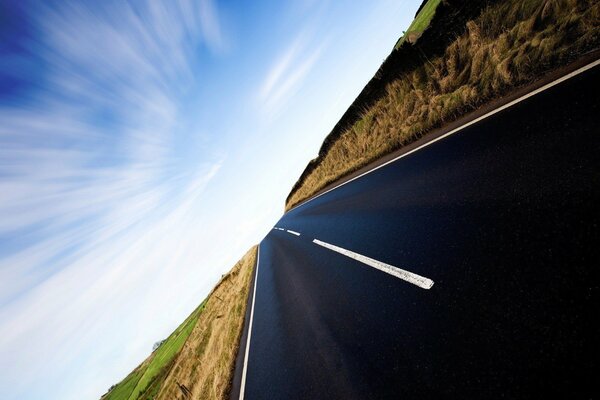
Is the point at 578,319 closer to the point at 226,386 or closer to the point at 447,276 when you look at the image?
the point at 447,276

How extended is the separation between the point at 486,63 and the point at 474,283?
22.8 ft

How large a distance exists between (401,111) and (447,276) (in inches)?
362

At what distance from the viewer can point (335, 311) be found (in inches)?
235

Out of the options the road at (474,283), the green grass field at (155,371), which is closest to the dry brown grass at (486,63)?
the road at (474,283)

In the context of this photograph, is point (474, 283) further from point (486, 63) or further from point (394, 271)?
point (486, 63)

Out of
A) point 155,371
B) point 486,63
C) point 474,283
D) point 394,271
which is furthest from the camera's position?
point 155,371

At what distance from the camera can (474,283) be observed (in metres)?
3.73

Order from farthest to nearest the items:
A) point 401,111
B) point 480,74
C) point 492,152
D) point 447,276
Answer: point 401,111 < point 480,74 < point 492,152 < point 447,276

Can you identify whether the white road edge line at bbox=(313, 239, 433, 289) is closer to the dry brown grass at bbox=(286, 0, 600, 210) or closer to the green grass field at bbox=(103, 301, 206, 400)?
the dry brown grass at bbox=(286, 0, 600, 210)

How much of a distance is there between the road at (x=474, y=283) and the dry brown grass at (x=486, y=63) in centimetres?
122

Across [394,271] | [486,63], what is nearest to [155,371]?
[394,271]

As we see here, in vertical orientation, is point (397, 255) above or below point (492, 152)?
below

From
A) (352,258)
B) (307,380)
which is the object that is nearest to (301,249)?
(352,258)

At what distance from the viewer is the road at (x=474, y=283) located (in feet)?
9.08
